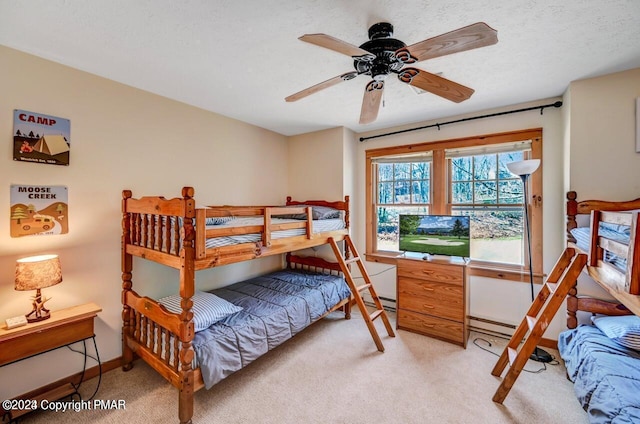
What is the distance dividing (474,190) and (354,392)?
2611 millimetres

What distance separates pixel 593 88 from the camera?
7.61ft

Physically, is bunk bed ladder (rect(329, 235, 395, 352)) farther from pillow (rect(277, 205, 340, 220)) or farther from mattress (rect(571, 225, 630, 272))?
mattress (rect(571, 225, 630, 272))

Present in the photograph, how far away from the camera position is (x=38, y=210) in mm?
2000

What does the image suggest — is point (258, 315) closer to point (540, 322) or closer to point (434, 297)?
point (434, 297)

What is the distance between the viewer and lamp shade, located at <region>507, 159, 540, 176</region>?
237 centimetres

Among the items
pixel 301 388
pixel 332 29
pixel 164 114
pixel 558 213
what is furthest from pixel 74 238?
pixel 558 213

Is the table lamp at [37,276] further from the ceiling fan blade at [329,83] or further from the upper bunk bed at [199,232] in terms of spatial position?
the ceiling fan blade at [329,83]

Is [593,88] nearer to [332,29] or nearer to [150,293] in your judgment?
[332,29]

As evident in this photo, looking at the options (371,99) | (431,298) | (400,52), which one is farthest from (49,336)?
(431,298)

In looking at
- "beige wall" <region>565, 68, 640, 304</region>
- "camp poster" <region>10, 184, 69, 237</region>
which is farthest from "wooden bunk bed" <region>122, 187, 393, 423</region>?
"beige wall" <region>565, 68, 640, 304</region>

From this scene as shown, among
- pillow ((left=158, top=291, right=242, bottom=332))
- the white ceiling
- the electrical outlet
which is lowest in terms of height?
pillow ((left=158, top=291, right=242, bottom=332))

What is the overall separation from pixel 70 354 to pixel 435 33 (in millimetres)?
3657

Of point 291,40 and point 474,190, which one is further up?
point 291,40

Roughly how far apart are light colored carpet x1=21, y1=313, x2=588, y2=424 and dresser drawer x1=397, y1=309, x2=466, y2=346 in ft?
0.38
